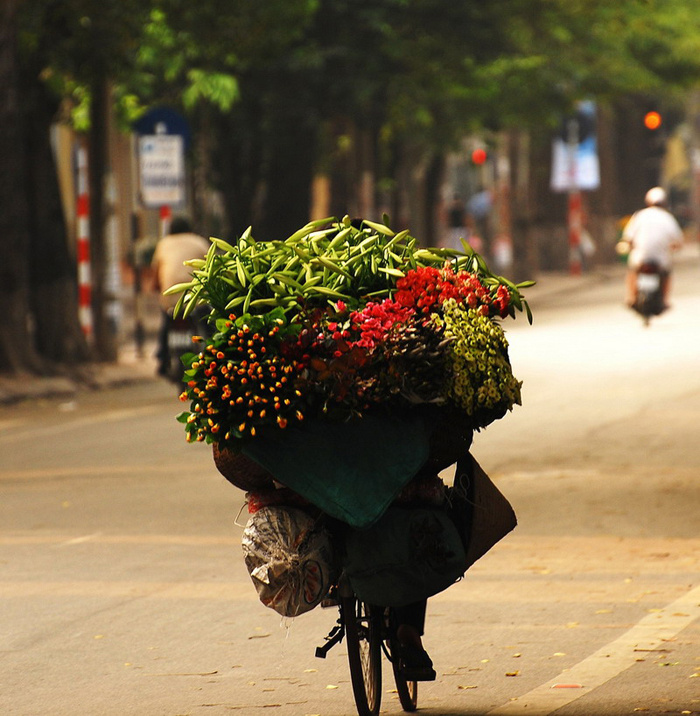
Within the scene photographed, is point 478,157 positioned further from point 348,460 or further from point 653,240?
point 348,460

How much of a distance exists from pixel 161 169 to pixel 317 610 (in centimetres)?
1462

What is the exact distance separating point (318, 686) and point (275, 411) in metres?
1.24

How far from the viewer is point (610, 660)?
673cm

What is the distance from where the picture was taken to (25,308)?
1950 centimetres

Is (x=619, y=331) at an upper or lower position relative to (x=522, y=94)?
lower

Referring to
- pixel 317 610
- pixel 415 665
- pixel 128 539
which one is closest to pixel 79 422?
pixel 128 539

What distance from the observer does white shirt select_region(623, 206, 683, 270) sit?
78.7 feet

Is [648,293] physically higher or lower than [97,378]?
higher

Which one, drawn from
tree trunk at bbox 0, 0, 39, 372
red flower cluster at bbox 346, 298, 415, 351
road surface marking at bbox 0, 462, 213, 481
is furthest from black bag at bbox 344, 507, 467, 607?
tree trunk at bbox 0, 0, 39, 372

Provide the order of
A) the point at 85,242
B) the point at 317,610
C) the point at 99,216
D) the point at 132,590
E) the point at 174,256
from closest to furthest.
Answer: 1. the point at 317,610
2. the point at 132,590
3. the point at 174,256
4. the point at 85,242
5. the point at 99,216

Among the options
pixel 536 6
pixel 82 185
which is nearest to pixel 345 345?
pixel 82 185

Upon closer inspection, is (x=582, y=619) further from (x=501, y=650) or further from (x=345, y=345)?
(x=345, y=345)

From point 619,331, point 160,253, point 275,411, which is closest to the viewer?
point 275,411

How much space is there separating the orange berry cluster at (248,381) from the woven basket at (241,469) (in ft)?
0.38
